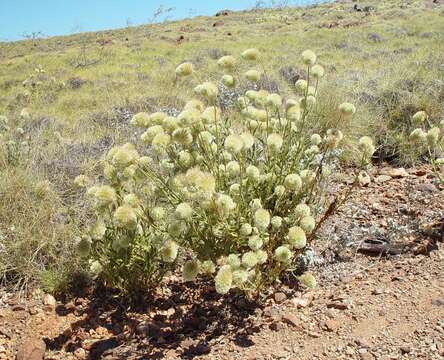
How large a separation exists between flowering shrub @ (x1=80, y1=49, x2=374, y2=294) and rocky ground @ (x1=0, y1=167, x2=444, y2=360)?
0.75 feet

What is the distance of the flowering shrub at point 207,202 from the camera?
92.5 inches

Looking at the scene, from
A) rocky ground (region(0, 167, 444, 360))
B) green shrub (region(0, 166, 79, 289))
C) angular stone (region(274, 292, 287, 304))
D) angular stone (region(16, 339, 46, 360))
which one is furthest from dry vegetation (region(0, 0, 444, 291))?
angular stone (region(274, 292, 287, 304))

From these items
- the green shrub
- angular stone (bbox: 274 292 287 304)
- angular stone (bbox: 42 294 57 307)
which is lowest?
angular stone (bbox: 274 292 287 304)

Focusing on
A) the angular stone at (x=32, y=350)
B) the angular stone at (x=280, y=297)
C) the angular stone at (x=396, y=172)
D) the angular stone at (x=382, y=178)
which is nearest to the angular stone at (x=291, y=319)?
the angular stone at (x=280, y=297)

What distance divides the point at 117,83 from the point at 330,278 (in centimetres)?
976

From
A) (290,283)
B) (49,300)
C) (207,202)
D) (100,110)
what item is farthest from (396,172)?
(100,110)

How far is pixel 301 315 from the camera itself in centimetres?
263

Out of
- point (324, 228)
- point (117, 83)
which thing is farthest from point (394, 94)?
point (117, 83)

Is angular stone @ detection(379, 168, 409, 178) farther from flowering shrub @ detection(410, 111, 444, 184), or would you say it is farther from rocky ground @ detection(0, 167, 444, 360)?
rocky ground @ detection(0, 167, 444, 360)

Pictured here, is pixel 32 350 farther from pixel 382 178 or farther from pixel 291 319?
pixel 382 178

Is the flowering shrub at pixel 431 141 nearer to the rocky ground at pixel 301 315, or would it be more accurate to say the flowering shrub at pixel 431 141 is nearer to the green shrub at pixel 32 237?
the rocky ground at pixel 301 315

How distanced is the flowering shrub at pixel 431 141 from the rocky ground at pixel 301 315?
16.7 inches

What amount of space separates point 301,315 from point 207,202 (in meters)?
0.91

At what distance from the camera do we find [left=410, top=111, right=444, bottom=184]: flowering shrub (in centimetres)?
311
